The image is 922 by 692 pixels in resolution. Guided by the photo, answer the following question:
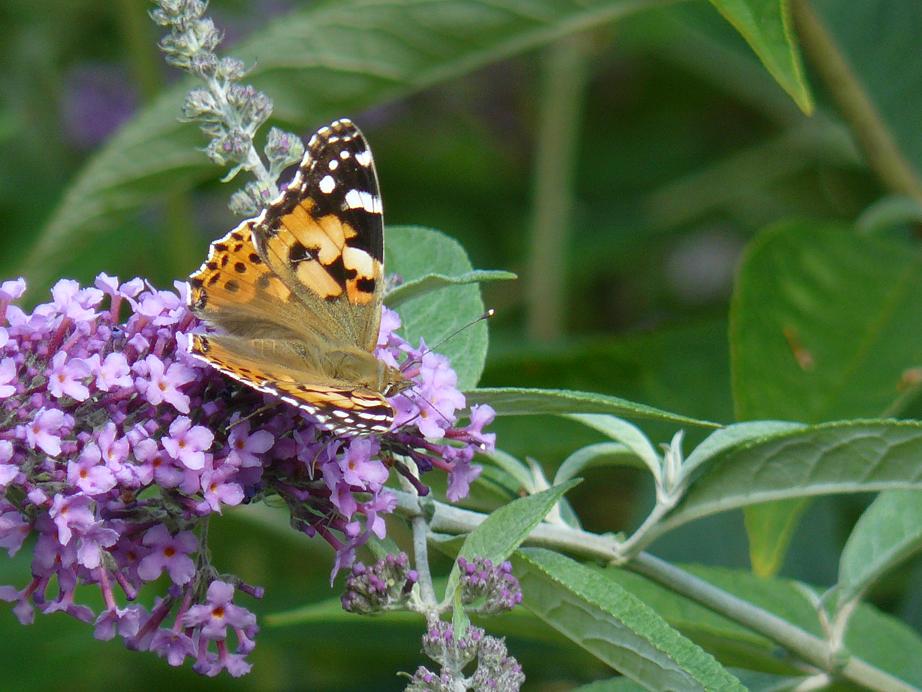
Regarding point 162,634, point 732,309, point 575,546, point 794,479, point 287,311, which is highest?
point 732,309

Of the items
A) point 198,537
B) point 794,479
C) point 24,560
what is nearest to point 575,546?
A: point 794,479

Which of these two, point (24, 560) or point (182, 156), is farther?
point (24, 560)

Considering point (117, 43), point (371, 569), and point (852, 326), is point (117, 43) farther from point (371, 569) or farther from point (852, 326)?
point (371, 569)

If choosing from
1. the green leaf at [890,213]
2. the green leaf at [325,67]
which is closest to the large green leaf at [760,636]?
the green leaf at [890,213]

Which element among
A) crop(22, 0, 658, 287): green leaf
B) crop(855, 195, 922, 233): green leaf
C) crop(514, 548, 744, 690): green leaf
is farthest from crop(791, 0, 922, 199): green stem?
crop(514, 548, 744, 690): green leaf

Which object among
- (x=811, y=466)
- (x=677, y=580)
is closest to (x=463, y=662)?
(x=677, y=580)

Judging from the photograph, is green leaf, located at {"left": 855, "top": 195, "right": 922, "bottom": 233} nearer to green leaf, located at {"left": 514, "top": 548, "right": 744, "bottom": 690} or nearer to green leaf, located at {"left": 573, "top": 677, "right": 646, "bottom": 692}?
green leaf, located at {"left": 573, "top": 677, "right": 646, "bottom": 692}

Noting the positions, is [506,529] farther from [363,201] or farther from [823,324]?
[823,324]
